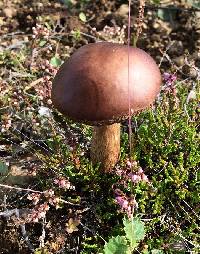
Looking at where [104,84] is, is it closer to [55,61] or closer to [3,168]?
[3,168]

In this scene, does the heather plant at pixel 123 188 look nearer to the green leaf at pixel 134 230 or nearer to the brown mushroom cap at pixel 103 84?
the green leaf at pixel 134 230

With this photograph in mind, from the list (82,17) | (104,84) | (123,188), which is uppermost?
(82,17)

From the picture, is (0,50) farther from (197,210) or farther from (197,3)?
(197,210)

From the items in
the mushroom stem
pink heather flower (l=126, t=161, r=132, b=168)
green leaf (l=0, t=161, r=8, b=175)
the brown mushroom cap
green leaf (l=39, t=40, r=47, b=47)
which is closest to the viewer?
the brown mushroom cap

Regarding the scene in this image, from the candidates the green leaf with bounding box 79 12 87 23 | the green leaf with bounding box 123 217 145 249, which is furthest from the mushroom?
the green leaf with bounding box 79 12 87 23

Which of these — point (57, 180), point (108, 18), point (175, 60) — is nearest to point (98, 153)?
point (57, 180)

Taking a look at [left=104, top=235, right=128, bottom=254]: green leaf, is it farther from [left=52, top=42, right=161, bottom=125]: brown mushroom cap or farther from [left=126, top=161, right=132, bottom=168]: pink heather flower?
[left=52, top=42, right=161, bottom=125]: brown mushroom cap

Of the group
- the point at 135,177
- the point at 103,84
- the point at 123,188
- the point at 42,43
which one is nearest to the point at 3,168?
the point at 123,188
